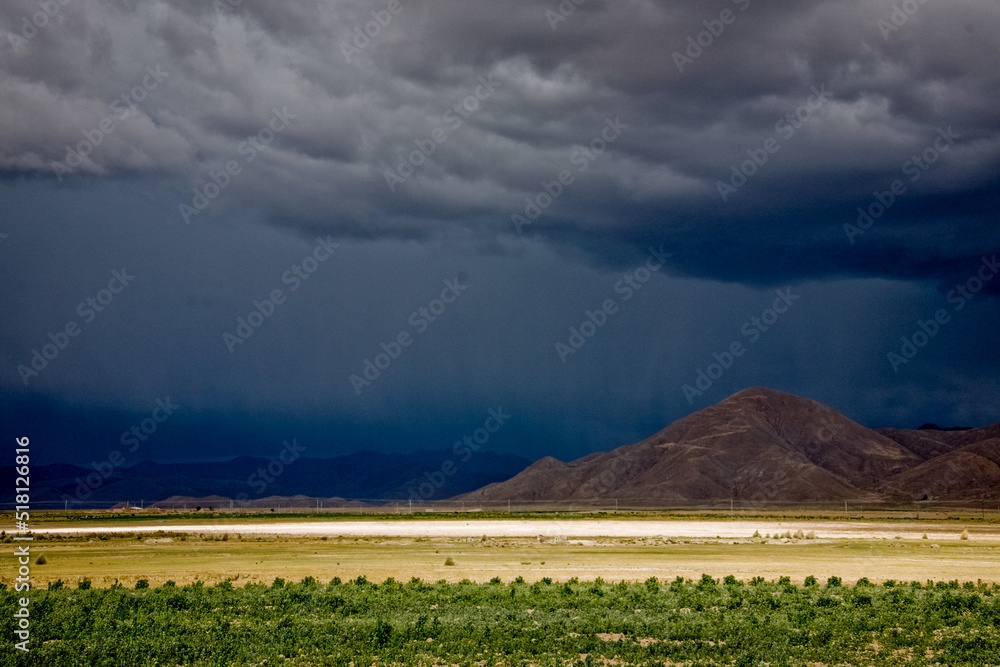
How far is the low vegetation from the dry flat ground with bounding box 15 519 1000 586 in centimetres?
823

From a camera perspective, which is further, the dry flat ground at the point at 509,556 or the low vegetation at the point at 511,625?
the dry flat ground at the point at 509,556

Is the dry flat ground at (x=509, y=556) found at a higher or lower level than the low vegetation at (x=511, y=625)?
higher

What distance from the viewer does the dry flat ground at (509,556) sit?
41062mm

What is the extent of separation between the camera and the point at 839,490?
185625mm

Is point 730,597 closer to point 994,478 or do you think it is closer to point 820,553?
point 820,553

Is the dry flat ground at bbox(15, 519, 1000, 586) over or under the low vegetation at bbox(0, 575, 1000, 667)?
over

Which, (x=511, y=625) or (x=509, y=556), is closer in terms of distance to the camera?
(x=511, y=625)

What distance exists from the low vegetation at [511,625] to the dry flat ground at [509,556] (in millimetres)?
8229

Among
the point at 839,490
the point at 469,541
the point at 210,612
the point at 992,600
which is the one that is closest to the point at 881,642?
the point at 992,600

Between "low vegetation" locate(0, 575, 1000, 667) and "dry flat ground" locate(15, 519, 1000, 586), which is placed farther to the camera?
"dry flat ground" locate(15, 519, 1000, 586)

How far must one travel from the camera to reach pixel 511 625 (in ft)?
77.7

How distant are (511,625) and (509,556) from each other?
2922 centimetres

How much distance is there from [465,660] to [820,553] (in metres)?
41.2

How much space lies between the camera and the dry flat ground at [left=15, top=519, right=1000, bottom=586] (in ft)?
135
